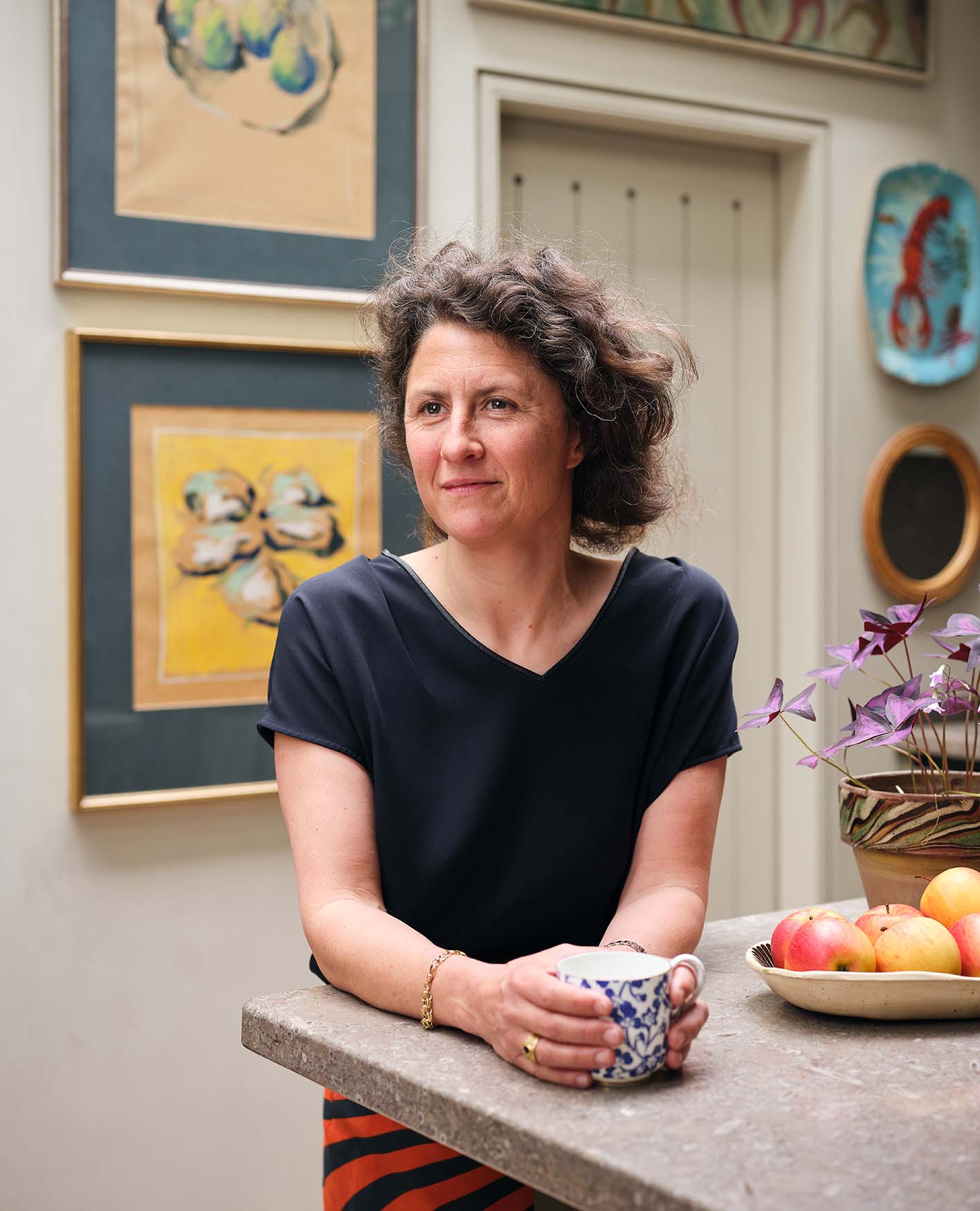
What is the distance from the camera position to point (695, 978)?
1.03 meters

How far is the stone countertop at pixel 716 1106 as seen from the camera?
818 millimetres

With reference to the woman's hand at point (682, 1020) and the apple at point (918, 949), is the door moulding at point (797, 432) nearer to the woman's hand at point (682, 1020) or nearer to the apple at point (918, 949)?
the apple at point (918, 949)

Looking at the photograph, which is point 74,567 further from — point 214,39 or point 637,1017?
point 637,1017

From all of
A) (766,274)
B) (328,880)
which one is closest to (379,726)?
(328,880)

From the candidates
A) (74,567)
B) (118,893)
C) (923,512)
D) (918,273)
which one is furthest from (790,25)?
(118,893)

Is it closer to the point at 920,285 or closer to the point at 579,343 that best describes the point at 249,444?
the point at 579,343

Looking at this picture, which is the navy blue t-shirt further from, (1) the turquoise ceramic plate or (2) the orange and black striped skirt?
(1) the turquoise ceramic plate

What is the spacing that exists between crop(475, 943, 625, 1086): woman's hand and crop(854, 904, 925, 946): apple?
0.74 ft

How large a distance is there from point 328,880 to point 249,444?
130 cm

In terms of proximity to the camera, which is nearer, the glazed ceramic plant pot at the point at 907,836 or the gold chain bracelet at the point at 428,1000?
the gold chain bracelet at the point at 428,1000

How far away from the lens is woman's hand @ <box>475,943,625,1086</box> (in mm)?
A: 965

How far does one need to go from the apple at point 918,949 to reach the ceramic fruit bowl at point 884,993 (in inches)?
0.5

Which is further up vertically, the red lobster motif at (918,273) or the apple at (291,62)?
the apple at (291,62)

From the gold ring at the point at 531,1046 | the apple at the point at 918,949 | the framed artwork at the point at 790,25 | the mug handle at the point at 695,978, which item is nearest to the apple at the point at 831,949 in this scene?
the apple at the point at 918,949
